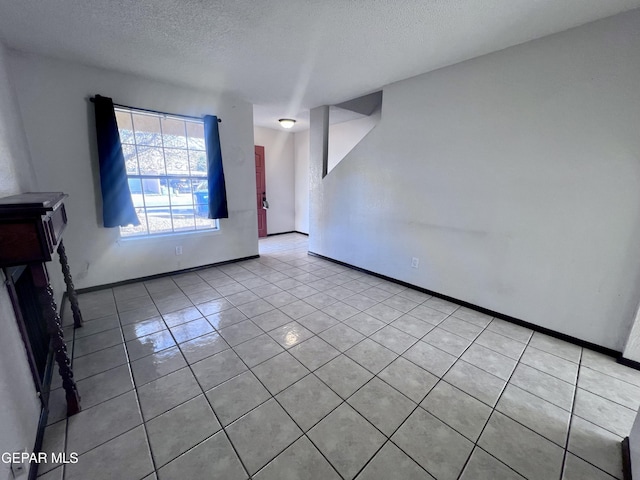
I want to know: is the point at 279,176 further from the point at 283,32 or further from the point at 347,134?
the point at 283,32

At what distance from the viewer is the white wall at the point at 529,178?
6.21ft

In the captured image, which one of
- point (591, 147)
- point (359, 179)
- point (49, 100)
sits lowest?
point (359, 179)

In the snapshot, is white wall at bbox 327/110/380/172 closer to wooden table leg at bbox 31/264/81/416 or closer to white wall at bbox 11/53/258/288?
white wall at bbox 11/53/258/288

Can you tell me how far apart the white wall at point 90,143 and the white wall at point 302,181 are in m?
2.27

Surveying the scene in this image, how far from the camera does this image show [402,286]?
335cm

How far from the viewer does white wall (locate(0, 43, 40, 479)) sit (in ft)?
3.31

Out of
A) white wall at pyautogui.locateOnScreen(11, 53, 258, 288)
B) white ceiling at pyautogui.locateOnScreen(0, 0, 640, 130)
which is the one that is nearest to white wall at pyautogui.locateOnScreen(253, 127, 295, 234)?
white wall at pyautogui.locateOnScreen(11, 53, 258, 288)

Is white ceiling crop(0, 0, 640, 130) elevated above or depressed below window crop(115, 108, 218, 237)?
Result: above

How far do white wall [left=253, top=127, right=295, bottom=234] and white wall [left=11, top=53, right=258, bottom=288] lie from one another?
6.52 ft

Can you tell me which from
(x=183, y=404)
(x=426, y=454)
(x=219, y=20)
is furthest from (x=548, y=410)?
(x=219, y=20)

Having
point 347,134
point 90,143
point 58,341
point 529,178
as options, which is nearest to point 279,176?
point 347,134

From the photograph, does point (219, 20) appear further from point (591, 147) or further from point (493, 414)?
point (493, 414)

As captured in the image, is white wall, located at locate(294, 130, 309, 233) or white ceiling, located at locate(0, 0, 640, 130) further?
white wall, located at locate(294, 130, 309, 233)

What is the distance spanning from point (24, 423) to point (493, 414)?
7.80ft
